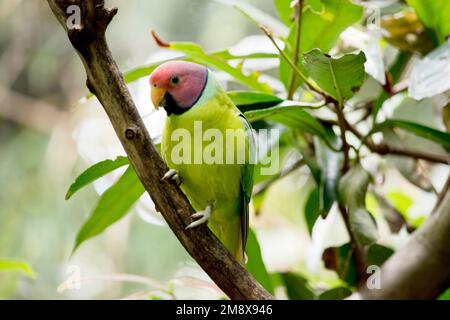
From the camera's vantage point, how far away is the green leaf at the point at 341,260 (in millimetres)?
1281

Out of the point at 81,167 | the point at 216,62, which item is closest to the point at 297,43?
the point at 216,62

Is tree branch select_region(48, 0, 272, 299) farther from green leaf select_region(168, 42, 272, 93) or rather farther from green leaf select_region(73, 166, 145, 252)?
green leaf select_region(168, 42, 272, 93)

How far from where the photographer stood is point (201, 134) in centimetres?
103

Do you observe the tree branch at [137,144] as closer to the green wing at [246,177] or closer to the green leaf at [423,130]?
the green wing at [246,177]

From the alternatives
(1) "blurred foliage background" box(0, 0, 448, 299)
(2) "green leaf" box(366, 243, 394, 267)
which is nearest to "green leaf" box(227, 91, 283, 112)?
(2) "green leaf" box(366, 243, 394, 267)

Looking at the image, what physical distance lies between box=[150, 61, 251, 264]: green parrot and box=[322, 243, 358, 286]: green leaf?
32 centimetres

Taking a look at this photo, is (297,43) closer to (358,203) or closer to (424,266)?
(358,203)

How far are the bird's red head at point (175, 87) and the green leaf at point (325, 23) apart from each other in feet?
0.76

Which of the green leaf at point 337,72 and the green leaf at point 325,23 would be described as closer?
the green leaf at point 337,72

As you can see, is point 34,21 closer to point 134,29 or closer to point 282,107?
point 134,29

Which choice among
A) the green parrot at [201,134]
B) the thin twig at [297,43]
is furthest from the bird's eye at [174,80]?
the thin twig at [297,43]

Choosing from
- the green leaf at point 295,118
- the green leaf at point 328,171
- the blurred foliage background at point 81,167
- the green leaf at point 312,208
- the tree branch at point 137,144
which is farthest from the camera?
the blurred foliage background at point 81,167
